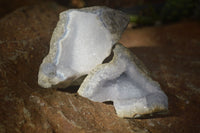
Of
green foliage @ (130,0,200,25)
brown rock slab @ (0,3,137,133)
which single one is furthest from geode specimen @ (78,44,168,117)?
green foliage @ (130,0,200,25)

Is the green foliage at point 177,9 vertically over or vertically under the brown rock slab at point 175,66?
over

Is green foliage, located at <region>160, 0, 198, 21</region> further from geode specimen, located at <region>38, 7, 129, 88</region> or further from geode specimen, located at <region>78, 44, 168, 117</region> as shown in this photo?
geode specimen, located at <region>78, 44, 168, 117</region>

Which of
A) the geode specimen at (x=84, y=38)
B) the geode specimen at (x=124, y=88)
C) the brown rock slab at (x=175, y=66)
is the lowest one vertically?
the brown rock slab at (x=175, y=66)

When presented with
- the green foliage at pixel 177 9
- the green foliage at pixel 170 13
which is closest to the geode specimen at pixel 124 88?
the green foliage at pixel 170 13

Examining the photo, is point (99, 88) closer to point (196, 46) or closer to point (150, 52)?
point (150, 52)

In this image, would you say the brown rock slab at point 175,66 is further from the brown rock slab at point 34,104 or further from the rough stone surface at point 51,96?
the brown rock slab at point 34,104

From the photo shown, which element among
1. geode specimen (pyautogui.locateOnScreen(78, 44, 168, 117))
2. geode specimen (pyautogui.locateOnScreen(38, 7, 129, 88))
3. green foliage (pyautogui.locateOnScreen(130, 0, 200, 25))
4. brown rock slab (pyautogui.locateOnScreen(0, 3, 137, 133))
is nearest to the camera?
brown rock slab (pyautogui.locateOnScreen(0, 3, 137, 133))
